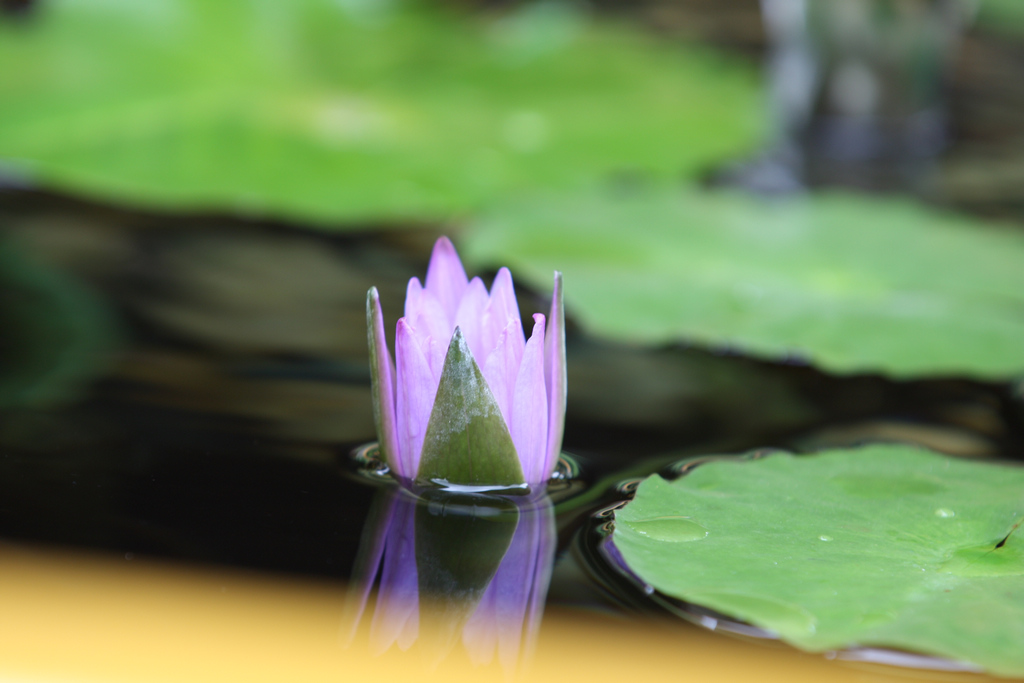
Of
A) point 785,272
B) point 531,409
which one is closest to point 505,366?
point 531,409

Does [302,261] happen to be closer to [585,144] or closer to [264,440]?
[264,440]

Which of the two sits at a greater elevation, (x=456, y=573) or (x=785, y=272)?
(x=785, y=272)

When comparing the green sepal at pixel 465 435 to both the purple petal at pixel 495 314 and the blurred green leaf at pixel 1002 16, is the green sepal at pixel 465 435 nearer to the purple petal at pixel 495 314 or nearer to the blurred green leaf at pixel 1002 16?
the purple petal at pixel 495 314

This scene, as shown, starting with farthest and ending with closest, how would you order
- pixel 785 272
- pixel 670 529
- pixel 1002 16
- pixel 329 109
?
pixel 1002 16, pixel 329 109, pixel 785 272, pixel 670 529

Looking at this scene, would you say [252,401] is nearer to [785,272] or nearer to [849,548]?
[849,548]

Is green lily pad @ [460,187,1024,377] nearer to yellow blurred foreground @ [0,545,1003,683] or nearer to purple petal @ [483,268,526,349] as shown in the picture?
purple petal @ [483,268,526,349]

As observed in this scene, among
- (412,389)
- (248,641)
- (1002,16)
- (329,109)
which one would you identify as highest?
(1002,16)

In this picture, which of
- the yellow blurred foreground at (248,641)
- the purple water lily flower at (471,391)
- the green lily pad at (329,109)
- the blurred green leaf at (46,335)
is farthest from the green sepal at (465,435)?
the green lily pad at (329,109)
